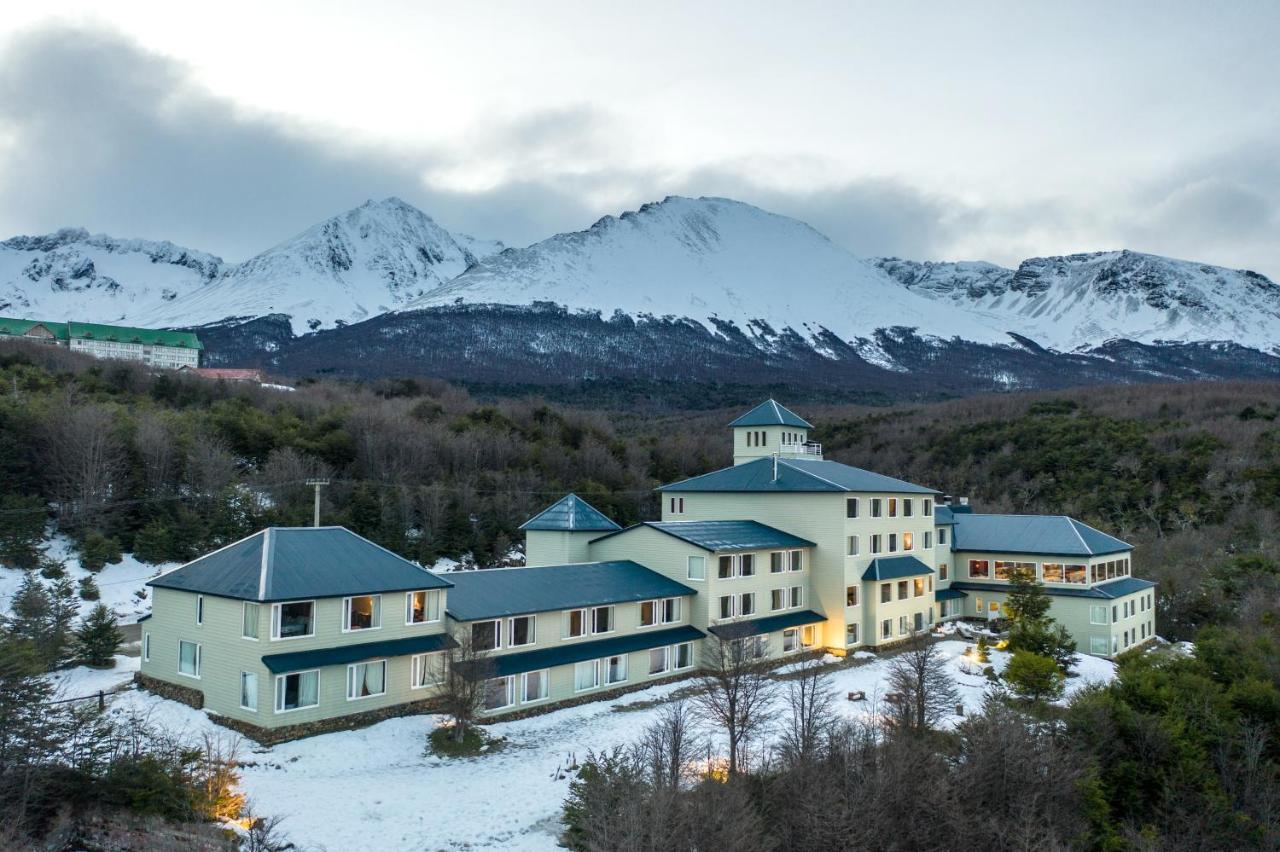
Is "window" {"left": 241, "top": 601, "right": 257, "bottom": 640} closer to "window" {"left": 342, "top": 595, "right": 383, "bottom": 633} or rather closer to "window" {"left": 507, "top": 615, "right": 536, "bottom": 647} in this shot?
"window" {"left": 342, "top": 595, "right": 383, "bottom": 633}

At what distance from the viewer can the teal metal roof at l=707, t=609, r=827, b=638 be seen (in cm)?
3747

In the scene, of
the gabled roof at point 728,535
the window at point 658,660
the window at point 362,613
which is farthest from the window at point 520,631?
the gabled roof at point 728,535

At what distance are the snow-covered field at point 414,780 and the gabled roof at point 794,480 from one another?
13979mm

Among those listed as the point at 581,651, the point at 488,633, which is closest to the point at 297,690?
the point at 488,633

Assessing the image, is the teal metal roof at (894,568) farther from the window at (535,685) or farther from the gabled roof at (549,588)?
the window at (535,685)

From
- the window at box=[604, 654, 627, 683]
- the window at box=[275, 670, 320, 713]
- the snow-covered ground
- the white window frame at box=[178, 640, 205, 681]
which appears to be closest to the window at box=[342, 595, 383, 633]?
the window at box=[275, 670, 320, 713]

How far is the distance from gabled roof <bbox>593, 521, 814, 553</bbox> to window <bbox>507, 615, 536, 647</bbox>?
329 inches

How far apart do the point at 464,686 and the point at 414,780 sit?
3596mm

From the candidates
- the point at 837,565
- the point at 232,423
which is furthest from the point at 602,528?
the point at 232,423

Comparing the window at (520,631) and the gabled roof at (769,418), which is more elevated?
the gabled roof at (769,418)

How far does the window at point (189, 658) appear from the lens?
3000 centimetres

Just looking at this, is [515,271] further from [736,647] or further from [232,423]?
[736,647]

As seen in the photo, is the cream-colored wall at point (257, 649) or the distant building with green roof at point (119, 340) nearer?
the cream-colored wall at point (257, 649)

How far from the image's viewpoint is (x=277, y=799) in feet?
75.6
